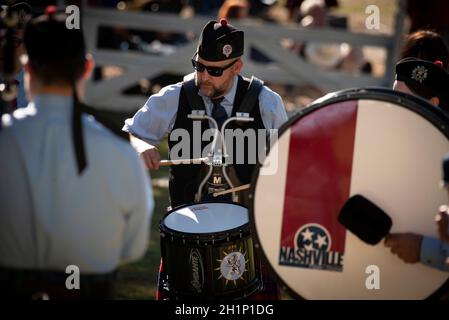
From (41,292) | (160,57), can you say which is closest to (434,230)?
(41,292)

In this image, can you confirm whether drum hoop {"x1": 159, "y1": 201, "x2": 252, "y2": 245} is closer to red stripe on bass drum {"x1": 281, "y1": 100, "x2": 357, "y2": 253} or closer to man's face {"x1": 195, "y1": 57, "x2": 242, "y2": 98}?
red stripe on bass drum {"x1": 281, "y1": 100, "x2": 357, "y2": 253}

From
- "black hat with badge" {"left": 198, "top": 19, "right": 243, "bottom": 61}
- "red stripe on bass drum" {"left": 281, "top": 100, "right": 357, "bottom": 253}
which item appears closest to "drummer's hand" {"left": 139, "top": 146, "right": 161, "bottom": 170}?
"black hat with badge" {"left": 198, "top": 19, "right": 243, "bottom": 61}

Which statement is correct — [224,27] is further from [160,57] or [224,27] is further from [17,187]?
[160,57]

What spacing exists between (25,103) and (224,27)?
1.25 metres

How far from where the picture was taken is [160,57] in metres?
9.90

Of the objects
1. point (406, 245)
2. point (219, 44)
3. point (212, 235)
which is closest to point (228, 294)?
point (212, 235)

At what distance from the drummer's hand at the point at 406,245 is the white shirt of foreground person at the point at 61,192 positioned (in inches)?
40.2

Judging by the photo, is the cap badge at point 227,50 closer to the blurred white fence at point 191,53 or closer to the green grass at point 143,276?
the green grass at point 143,276

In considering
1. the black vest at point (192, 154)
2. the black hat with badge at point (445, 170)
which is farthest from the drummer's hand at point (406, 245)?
the black vest at point (192, 154)

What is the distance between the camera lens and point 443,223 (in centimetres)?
318

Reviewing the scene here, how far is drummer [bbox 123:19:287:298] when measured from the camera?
4258 mm

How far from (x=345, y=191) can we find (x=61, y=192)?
1164 mm

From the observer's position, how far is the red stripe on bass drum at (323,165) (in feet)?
10.9

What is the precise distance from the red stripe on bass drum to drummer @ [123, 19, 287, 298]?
910 mm
